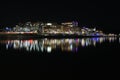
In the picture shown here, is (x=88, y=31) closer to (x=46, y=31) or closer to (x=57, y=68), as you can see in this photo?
(x=46, y=31)

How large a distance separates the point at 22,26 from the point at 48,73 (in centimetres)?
12371

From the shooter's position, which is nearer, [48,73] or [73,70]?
[48,73]

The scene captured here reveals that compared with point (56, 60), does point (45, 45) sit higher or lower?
higher

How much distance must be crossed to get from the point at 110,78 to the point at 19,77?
3784 millimetres

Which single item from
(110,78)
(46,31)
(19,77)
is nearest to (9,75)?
(19,77)

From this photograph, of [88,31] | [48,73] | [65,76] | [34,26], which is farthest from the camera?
[88,31]

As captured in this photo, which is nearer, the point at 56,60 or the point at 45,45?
the point at 56,60

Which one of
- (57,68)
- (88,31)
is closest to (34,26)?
(88,31)

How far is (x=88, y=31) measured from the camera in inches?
5463

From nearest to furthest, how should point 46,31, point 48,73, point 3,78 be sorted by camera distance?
point 3,78
point 48,73
point 46,31

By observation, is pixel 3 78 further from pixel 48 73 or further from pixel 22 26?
pixel 22 26

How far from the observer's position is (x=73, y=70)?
10.9 m

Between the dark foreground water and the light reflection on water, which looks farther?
the light reflection on water

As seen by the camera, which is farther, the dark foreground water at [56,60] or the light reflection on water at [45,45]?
the light reflection on water at [45,45]
